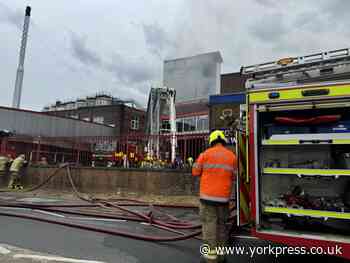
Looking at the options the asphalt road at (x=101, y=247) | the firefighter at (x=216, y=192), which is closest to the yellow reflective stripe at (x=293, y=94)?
the firefighter at (x=216, y=192)

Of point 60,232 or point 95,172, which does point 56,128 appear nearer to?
point 95,172

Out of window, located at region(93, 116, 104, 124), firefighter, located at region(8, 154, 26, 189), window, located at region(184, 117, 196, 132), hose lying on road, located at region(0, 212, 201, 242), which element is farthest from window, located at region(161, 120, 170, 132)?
window, located at region(93, 116, 104, 124)

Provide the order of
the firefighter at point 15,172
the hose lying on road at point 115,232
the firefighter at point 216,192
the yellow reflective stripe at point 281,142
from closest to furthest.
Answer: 1. the yellow reflective stripe at point 281,142
2. the firefighter at point 216,192
3. the hose lying on road at point 115,232
4. the firefighter at point 15,172

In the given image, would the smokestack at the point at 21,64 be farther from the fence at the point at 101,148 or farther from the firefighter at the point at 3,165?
the firefighter at the point at 3,165

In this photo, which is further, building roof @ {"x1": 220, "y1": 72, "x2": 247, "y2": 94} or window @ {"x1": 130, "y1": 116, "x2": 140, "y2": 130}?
window @ {"x1": 130, "y1": 116, "x2": 140, "y2": 130}

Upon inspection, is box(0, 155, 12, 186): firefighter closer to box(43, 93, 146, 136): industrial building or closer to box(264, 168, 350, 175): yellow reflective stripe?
box(264, 168, 350, 175): yellow reflective stripe

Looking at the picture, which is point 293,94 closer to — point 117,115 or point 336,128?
point 336,128

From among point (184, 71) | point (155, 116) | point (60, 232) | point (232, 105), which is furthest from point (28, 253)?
point (184, 71)

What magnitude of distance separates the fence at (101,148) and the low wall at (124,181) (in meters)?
0.90

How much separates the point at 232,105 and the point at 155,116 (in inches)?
442

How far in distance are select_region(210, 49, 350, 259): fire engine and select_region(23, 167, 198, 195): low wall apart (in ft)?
21.0

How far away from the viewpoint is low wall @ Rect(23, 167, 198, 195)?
10.8 metres

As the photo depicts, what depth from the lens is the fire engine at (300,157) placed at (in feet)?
→ 12.3

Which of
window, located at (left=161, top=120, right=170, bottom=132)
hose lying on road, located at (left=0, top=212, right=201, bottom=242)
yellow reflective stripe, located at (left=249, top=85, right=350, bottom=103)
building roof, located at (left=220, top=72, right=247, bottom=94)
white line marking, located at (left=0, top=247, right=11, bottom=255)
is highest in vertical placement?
building roof, located at (left=220, top=72, right=247, bottom=94)
